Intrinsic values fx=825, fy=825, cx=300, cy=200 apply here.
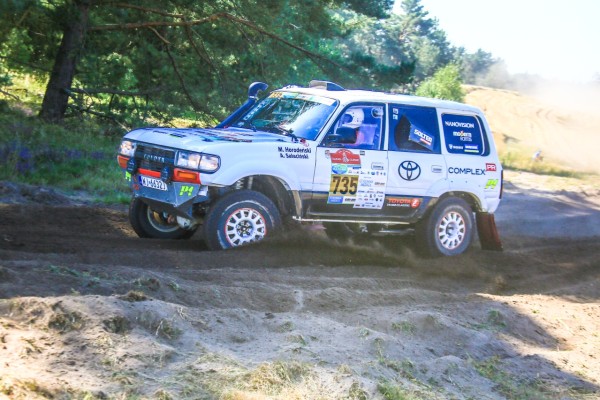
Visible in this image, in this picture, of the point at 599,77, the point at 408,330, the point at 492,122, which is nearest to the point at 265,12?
the point at 408,330

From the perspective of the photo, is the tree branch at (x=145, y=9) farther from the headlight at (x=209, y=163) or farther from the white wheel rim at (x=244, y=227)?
the headlight at (x=209, y=163)

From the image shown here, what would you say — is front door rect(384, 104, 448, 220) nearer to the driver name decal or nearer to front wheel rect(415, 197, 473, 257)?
front wheel rect(415, 197, 473, 257)

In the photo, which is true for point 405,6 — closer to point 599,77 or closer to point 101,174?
point 599,77

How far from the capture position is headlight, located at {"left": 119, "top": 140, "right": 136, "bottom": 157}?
Answer: 958 cm

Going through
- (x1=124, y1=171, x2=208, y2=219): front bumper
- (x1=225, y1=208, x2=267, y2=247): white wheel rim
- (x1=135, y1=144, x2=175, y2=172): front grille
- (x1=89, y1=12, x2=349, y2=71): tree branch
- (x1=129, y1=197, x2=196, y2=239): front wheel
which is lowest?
(x1=129, y1=197, x2=196, y2=239): front wheel

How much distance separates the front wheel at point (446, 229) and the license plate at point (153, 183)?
3.68 metres

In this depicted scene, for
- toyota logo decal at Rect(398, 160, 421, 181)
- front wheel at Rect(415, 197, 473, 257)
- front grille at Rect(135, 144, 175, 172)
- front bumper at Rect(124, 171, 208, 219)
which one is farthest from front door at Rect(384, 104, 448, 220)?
front grille at Rect(135, 144, 175, 172)

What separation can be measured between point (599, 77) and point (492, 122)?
10389 mm

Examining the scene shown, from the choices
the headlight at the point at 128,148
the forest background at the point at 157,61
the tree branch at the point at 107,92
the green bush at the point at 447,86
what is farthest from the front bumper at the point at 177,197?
the green bush at the point at 447,86

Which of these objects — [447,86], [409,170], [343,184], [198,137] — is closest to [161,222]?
[198,137]

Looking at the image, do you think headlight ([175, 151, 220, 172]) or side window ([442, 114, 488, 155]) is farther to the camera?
side window ([442, 114, 488, 155])

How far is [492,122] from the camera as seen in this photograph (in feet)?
140

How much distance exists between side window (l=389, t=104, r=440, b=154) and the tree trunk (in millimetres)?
9102

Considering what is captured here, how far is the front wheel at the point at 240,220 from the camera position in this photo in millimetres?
9172
